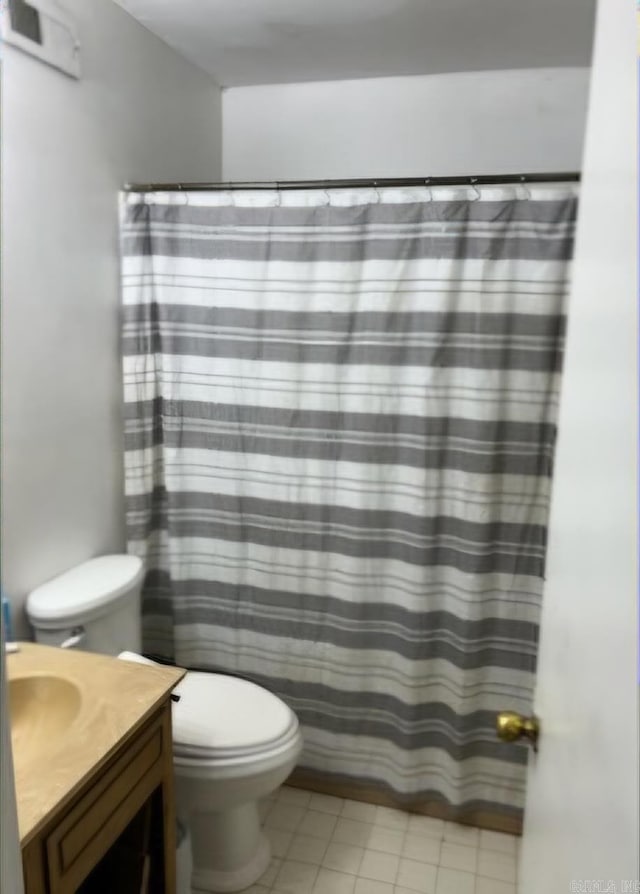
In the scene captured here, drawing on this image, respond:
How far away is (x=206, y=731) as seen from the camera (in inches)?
61.6

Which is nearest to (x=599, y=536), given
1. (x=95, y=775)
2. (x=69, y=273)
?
(x=95, y=775)

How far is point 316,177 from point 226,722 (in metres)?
1.81

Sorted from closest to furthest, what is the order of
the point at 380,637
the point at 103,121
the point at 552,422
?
the point at 552,422, the point at 103,121, the point at 380,637

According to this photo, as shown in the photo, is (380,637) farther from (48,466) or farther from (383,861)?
(48,466)

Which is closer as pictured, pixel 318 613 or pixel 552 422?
pixel 552 422

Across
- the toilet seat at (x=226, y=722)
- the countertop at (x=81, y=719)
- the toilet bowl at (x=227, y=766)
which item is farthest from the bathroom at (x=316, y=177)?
the toilet seat at (x=226, y=722)

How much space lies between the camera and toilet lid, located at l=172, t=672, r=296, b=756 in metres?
1.54

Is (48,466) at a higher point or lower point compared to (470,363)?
lower

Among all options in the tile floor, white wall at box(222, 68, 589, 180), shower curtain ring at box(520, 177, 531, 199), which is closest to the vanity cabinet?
the tile floor

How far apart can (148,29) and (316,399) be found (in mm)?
1196

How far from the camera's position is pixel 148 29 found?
192cm

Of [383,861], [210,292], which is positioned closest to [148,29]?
[210,292]

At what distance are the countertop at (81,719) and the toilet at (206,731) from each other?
170mm

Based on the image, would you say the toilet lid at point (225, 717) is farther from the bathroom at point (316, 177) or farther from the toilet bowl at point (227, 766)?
the bathroom at point (316, 177)
